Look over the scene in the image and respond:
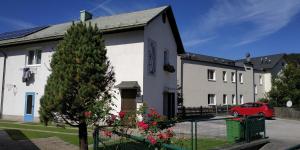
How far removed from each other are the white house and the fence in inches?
153

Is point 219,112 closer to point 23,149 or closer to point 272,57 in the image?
point 272,57

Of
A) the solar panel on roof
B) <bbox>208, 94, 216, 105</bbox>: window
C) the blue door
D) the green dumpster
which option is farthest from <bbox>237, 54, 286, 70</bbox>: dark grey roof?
the green dumpster

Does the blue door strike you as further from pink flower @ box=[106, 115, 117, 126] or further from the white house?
pink flower @ box=[106, 115, 117, 126]

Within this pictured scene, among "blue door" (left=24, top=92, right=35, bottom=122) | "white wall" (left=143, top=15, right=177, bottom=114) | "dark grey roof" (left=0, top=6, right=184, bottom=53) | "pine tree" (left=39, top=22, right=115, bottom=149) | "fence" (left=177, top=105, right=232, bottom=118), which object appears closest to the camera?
"pine tree" (left=39, top=22, right=115, bottom=149)

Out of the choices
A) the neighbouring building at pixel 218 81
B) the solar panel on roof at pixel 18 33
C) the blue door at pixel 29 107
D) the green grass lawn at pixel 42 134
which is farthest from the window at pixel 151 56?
the solar panel on roof at pixel 18 33

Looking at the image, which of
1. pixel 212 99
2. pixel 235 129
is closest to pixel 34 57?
pixel 235 129

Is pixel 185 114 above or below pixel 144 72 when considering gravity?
below

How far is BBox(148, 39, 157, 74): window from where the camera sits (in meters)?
20.2

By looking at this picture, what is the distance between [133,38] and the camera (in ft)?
64.7

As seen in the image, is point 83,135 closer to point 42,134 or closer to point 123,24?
point 42,134

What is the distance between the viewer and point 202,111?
3070cm

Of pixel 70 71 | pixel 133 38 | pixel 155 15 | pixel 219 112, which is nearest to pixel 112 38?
pixel 133 38

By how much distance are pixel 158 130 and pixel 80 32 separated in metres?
4.16

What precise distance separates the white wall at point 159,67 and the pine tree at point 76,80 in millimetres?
10298
